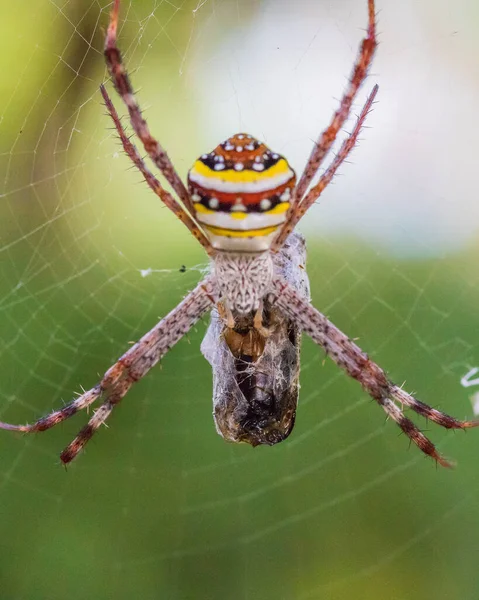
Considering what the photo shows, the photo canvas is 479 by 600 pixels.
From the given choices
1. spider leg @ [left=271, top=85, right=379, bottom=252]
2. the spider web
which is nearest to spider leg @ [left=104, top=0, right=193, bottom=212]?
spider leg @ [left=271, top=85, right=379, bottom=252]

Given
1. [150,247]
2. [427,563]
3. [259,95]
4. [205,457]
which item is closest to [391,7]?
[259,95]

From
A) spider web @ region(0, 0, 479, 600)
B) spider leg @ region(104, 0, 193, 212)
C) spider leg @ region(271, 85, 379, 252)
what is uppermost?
spider leg @ region(104, 0, 193, 212)

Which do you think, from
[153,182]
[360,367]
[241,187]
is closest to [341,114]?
[241,187]

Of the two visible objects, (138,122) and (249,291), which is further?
(249,291)

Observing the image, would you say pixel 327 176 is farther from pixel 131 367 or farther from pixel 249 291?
A: pixel 131 367

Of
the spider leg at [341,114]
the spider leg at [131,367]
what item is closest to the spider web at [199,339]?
the spider leg at [131,367]

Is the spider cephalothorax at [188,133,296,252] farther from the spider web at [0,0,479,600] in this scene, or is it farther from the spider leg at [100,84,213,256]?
the spider web at [0,0,479,600]

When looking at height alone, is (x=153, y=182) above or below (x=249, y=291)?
above

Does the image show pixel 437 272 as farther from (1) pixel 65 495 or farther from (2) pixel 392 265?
(1) pixel 65 495
